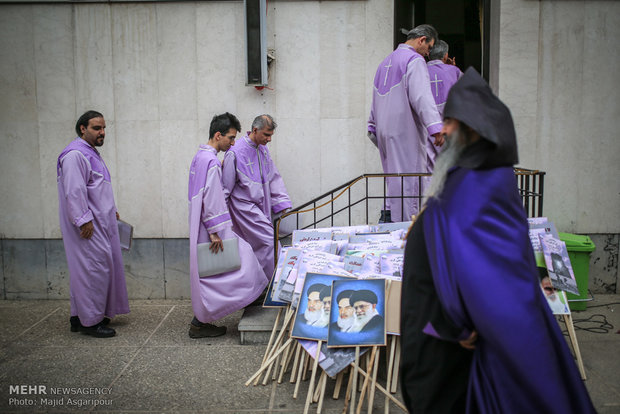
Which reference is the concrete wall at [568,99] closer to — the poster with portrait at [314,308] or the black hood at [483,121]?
the poster with portrait at [314,308]

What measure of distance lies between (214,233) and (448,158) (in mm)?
3343

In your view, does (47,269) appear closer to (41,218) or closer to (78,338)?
(41,218)

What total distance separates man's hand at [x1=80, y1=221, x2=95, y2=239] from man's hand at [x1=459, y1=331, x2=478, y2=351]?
421cm

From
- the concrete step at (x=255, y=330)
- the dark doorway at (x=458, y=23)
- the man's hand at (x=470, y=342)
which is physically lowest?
the concrete step at (x=255, y=330)

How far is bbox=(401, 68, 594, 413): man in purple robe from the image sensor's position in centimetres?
190

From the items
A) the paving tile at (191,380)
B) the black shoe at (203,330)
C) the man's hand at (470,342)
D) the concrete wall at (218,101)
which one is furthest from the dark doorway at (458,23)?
the man's hand at (470,342)

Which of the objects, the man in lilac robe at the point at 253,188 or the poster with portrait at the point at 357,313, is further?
the man in lilac robe at the point at 253,188

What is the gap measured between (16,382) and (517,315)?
13.1 ft

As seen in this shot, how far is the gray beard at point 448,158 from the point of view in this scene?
2.04 metres

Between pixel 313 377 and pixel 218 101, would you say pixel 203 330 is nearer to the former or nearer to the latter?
pixel 313 377

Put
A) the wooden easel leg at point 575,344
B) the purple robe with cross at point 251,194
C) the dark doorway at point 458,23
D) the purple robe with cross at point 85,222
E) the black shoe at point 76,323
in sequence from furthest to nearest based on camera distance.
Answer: the dark doorway at point 458,23 → the purple robe with cross at point 251,194 → the black shoe at point 76,323 → the purple robe with cross at point 85,222 → the wooden easel leg at point 575,344

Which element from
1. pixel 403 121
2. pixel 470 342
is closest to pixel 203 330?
pixel 403 121

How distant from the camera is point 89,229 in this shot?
5238 millimetres

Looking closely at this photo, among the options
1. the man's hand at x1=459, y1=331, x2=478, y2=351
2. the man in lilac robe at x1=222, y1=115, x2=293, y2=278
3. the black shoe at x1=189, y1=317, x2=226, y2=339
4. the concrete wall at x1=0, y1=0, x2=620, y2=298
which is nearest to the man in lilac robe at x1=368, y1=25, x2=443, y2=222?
the concrete wall at x1=0, y1=0, x2=620, y2=298
